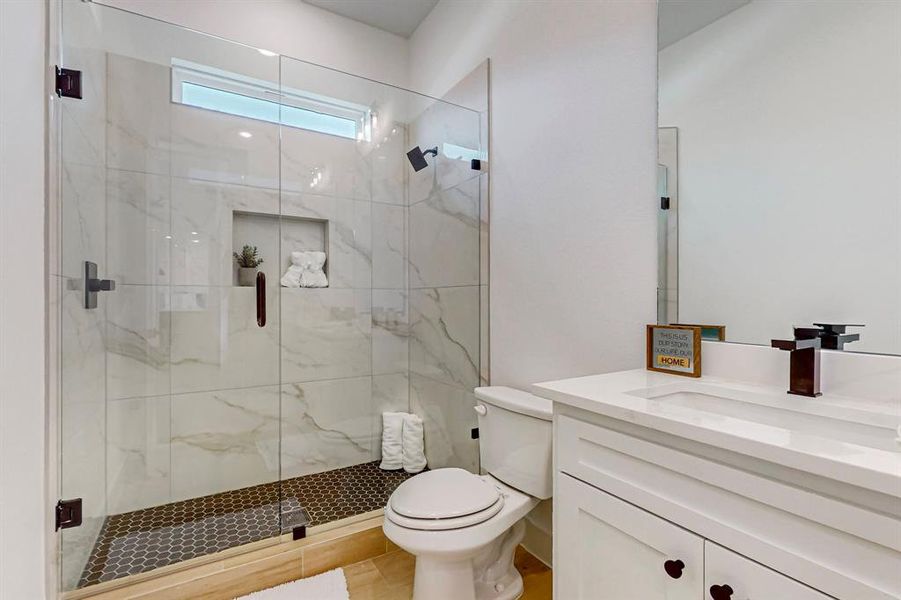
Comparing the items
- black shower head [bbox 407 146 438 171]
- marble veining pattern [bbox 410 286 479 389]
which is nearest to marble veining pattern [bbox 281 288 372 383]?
marble veining pattern [bbox 410 286 479 389]

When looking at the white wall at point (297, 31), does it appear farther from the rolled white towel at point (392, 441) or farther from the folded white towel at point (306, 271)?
the rolled white towel at point (392, 441)

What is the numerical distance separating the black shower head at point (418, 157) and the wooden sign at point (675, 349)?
160cm

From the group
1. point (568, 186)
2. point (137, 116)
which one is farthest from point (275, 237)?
point (568, 186)

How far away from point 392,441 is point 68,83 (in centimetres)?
206

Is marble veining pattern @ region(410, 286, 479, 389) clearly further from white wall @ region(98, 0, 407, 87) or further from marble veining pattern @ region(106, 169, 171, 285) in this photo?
white wall @ region(98, 0, 407, 87)

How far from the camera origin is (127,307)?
6.40 ft

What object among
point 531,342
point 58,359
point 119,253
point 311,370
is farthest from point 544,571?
point 119,253

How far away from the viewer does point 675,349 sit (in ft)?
4.19

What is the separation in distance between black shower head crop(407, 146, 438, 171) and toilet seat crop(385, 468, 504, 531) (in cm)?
166

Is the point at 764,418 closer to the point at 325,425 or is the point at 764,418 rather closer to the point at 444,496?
the point at 444,496

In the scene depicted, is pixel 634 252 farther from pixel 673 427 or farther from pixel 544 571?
pixel 544 571

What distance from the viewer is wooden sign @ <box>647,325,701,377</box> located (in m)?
1.23

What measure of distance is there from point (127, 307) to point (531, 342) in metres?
1.78

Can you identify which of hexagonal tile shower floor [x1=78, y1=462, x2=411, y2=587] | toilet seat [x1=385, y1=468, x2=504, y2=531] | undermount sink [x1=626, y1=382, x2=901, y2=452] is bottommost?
hexagonal tile shower floor [x1=78, y1=462, x2=411, y2=587]
